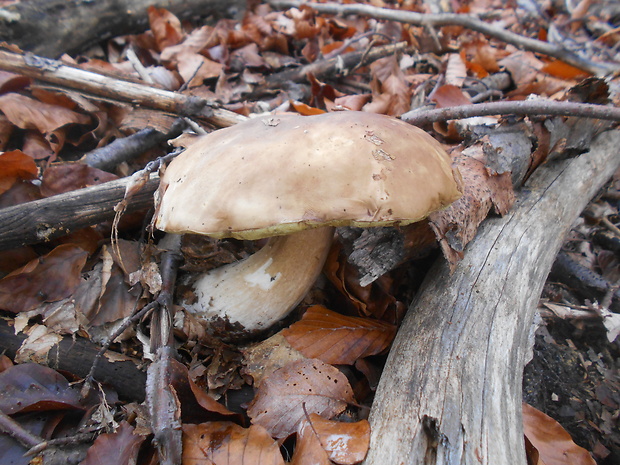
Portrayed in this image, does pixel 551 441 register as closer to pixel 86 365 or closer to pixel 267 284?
pixel 267 284

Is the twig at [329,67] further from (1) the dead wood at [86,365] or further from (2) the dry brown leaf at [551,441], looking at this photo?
(2) the dry brown leaf at [551,441]

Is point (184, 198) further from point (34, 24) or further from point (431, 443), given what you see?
point (34, 24)

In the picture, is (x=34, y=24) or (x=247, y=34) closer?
(x=34, y=24)

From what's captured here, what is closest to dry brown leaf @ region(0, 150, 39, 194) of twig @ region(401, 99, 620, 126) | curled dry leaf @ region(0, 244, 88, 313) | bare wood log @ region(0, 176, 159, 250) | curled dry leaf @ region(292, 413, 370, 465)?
bare wood log @ region(0, 176, 159, 250)

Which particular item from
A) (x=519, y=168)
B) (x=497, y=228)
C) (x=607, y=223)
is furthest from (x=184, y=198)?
(x=607, y=223)

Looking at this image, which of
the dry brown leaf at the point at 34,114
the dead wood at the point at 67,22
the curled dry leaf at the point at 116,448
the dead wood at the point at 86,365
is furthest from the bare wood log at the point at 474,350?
the dead wood at the point at 67,22

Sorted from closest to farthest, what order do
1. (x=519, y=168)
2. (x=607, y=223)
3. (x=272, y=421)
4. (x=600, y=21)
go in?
(x=272, y=421) < (x=519, y=168) < (x=607, y=223) < (x=600, y=21)
